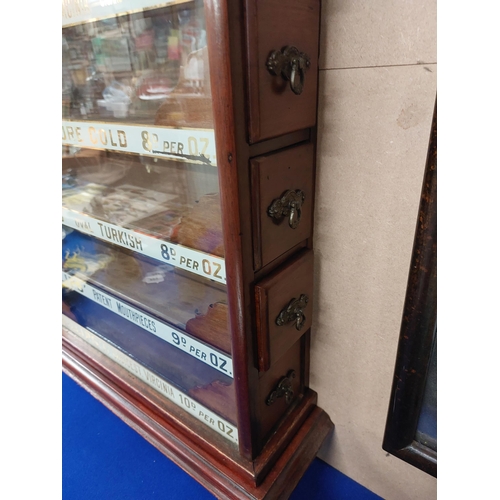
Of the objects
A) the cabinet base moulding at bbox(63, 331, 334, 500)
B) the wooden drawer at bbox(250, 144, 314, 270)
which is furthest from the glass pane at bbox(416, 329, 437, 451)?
the wooden drawer at bbox(250, 144, 314, 270)

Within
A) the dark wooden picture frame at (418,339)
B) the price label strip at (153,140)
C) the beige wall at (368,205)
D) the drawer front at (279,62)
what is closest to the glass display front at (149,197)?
the price label strip at (153,140)

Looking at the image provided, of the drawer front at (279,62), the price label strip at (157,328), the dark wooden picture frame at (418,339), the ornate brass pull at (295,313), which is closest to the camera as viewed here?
the drawer front at (279,62)

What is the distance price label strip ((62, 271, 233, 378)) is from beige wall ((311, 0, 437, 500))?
0.86ft

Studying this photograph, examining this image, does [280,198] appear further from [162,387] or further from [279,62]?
[162,387]

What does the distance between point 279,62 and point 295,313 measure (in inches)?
19.0

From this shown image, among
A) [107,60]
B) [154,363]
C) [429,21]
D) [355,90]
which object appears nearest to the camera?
[429,21]

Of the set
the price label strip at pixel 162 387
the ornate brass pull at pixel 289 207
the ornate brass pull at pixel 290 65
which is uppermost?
the ornate brass pull at pixel 290 65

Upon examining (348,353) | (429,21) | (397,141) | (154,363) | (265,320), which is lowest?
(154,363)

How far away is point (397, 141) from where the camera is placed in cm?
69

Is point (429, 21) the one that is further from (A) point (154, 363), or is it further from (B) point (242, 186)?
(A) point (154, 363)

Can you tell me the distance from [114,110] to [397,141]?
2.02ft

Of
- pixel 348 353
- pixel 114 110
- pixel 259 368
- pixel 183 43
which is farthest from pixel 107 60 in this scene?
pixel 348 353

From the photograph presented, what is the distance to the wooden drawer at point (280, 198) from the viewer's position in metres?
0.64

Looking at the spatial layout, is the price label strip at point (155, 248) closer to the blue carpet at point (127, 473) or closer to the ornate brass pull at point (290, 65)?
the ornate brass pull at point (290, 65)
